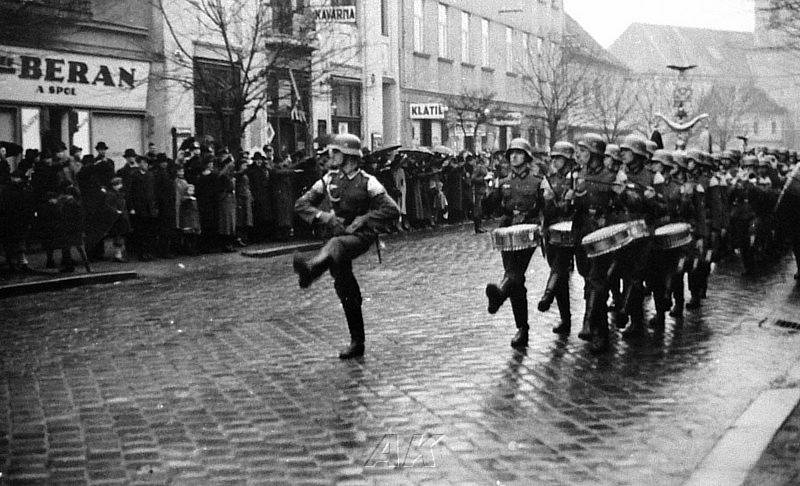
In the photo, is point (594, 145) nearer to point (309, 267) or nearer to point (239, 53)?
point (309, 267)

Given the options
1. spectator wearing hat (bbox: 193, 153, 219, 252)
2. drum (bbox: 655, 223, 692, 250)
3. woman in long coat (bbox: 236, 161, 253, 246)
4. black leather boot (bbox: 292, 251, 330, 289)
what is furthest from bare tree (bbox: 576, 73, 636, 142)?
black leather boot (bbox: 292, 251, 330, 289)

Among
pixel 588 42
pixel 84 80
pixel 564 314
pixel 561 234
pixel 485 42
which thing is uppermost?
pixel 588 42

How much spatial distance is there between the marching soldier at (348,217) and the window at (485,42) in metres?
37.7

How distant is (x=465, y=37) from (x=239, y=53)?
2194 centimetres

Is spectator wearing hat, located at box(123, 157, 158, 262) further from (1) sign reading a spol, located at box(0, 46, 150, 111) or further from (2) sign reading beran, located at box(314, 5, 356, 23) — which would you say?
(2) sign reading beran, located at box(314, 5, 356, 23)

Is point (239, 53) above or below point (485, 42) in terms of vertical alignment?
below

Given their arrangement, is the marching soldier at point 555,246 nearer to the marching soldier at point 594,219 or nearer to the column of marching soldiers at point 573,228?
the column of marching soldiers at point 573,228

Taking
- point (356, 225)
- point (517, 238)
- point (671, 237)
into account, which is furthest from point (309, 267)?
point (671, 237)

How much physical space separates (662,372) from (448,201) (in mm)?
21798

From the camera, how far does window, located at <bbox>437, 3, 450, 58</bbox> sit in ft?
143

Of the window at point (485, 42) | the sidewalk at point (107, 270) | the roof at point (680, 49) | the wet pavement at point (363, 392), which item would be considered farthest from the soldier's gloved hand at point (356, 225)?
the roof at point (680, 49)

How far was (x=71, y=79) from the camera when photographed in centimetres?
2494

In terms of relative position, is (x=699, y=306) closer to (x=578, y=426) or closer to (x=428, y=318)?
(x=428, y=318)

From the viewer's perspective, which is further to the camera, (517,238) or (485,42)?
(485,42)
